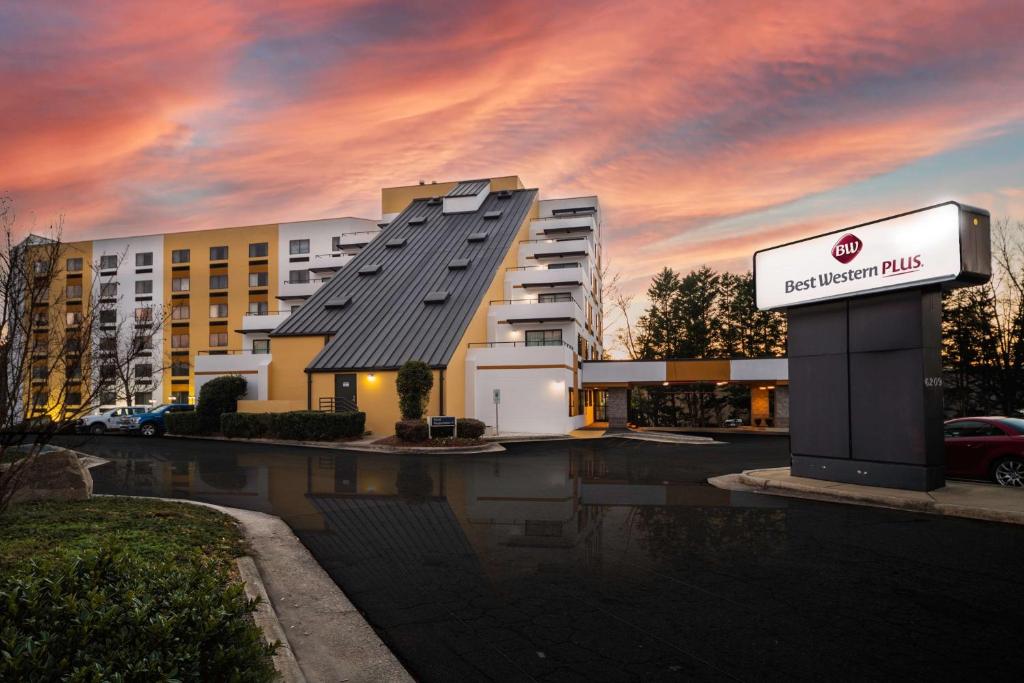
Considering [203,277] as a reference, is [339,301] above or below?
below

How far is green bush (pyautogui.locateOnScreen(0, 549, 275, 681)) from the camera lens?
344 centimetres

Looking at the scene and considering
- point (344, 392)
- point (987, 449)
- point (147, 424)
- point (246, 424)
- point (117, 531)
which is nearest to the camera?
point (117, 531)

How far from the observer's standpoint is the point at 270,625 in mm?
5855

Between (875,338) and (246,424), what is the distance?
→ 94.2ft

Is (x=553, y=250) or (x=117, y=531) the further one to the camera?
(x=553, y=250)

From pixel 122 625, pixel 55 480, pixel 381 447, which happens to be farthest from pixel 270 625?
pixel 381 447

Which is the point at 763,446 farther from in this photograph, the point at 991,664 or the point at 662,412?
the point at 662,412

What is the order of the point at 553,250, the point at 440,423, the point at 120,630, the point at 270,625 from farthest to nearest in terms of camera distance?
the point at 553,250, the point at 440,423, the point at 270,625, the point at 120,630

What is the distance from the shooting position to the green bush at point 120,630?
3.44 meters

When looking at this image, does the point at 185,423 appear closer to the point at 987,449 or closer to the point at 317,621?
the point at 317,621

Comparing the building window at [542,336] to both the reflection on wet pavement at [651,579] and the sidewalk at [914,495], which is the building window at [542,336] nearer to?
the sidewalk at [914,495]

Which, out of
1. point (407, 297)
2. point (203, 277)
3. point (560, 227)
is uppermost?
point (560, 227)

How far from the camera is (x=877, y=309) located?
14.1 meters

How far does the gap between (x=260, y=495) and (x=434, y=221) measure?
46192 mm
